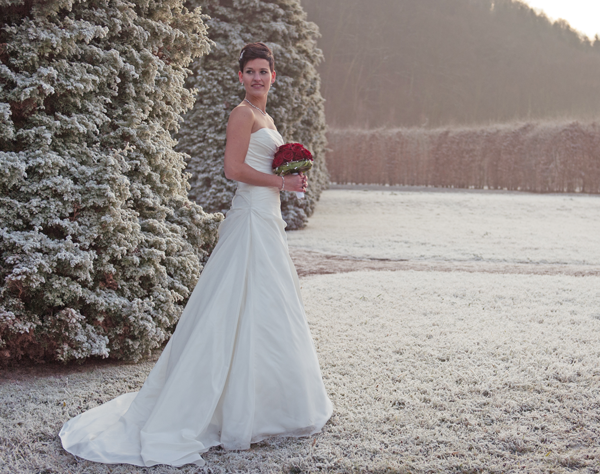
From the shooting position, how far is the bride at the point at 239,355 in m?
2.81

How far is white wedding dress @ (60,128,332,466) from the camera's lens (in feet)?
9.20

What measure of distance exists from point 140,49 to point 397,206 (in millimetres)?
14886

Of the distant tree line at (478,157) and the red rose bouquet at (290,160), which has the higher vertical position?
the distant tree line at (478,157)

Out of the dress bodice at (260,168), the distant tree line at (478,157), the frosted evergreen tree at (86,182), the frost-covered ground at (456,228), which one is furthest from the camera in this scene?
the distant tree line at (478,157)

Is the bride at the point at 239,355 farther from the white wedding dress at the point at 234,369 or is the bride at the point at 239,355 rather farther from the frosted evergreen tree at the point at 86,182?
the frosted evergreen tree at the point at 86,182

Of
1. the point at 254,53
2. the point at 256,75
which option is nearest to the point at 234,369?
the point at 256,75

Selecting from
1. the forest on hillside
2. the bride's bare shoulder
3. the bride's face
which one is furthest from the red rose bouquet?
the forest on hillside

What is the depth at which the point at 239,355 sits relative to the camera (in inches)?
113

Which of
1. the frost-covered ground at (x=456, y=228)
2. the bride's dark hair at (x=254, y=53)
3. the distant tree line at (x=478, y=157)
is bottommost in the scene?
the frost-covered ground at (x=456, y=228)

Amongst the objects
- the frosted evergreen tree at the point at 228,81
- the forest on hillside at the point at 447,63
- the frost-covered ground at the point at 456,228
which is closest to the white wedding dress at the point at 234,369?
the frost-covered ground at the point at 456,228

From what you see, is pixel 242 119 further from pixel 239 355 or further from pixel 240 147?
pixel 239 355

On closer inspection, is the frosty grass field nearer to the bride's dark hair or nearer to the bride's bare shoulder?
the bride's bare shoulder

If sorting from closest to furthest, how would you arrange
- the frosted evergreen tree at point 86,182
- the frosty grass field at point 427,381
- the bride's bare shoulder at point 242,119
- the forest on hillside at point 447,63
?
the frosty grass field at point 427,381 → the bride's bare shoulder at point 242,119 → the frosted evergreen tree at point 86,182 → the forest on hillside at point 447,63

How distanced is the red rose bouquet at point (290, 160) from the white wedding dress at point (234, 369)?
0.31 ft
